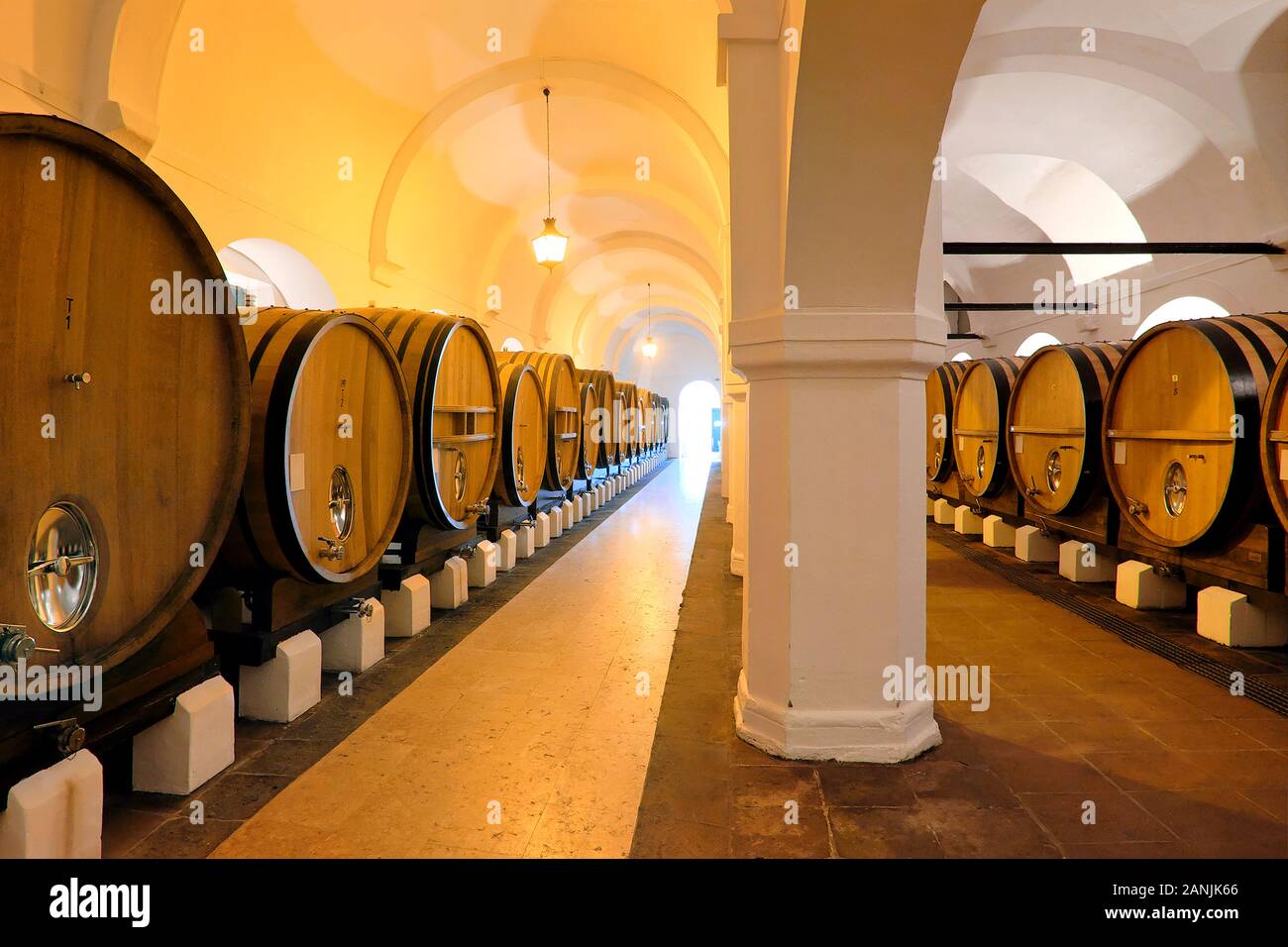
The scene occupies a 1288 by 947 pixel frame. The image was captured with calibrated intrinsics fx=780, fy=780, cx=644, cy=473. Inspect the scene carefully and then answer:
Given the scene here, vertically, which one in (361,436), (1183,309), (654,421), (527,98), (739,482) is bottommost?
(739,482)

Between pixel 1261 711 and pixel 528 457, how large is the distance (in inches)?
203

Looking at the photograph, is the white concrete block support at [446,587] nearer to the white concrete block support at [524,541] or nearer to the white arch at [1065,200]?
the white concrete block support at [524,541]

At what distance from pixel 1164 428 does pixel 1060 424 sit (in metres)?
1.33

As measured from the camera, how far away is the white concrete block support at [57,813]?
194 centimetres

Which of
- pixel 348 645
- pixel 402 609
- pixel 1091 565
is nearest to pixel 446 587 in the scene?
pixel 402 609

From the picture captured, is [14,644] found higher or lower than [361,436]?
lower

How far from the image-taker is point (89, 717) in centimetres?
224

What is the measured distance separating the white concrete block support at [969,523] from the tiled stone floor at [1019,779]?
168 inches

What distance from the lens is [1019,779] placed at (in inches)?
105

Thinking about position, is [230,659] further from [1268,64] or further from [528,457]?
[1268,64]

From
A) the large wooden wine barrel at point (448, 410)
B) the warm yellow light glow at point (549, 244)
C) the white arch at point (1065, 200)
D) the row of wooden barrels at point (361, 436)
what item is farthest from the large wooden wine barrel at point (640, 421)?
the large wooden wine barrel at point (448, 410)

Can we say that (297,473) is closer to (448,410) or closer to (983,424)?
(448,410)

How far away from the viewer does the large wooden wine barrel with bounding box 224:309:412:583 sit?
9.87 feet
